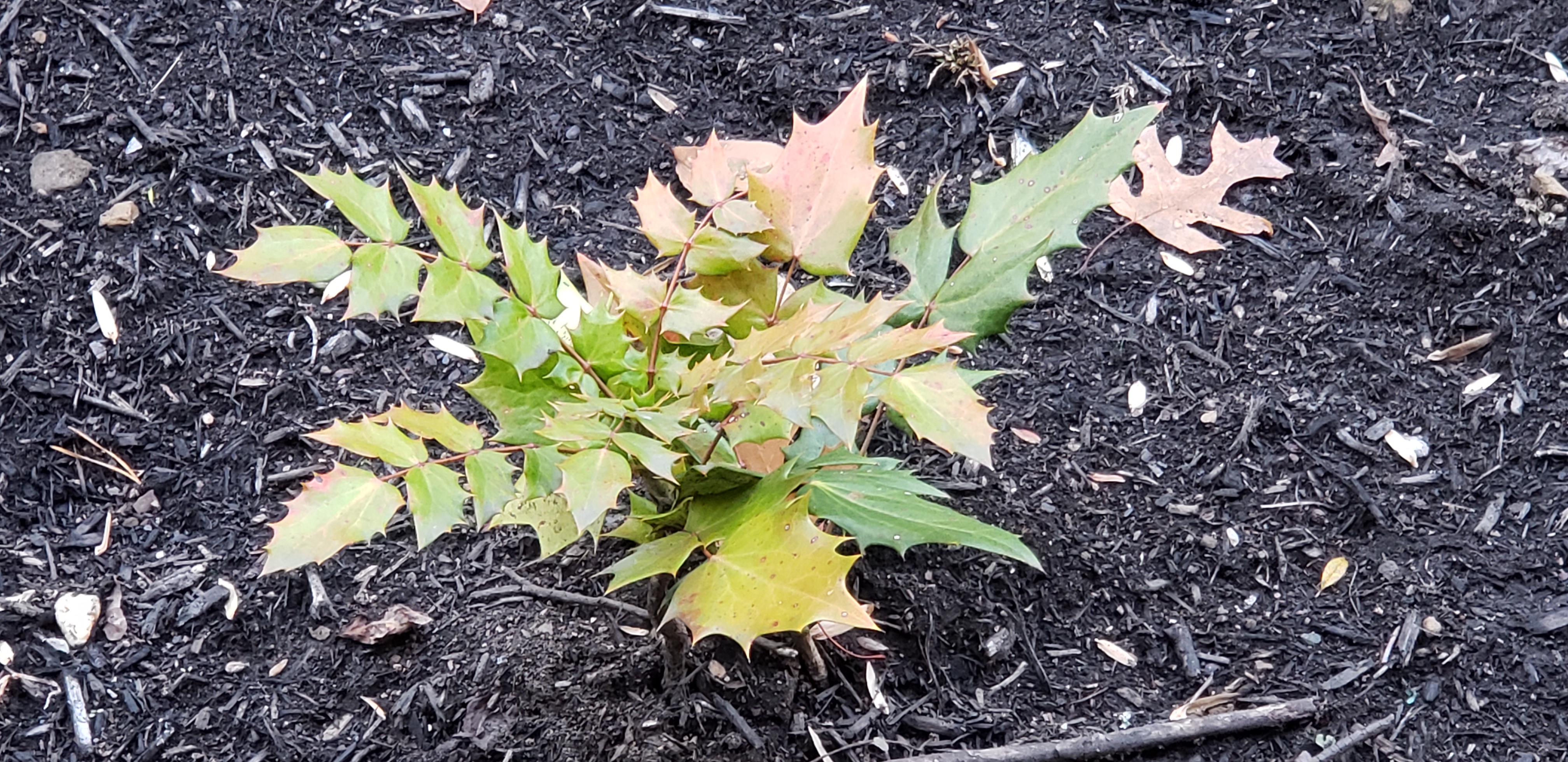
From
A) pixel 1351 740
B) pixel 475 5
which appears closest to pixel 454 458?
pixel 1351 740

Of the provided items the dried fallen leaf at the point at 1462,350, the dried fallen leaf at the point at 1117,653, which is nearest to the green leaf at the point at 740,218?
the dried fallen leaf at the point at 1117,653

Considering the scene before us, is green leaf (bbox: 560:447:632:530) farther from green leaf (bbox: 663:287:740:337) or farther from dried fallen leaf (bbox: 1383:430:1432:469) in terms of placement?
dried fallen leaf (bbox: 1383:430:1432:469)

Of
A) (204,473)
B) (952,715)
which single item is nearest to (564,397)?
(952,715)

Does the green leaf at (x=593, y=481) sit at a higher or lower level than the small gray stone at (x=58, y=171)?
higher

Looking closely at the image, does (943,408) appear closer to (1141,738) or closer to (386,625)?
(1141,738)

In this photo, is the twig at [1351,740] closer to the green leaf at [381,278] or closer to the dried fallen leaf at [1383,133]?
the dried fallen leaf at [1383,133]

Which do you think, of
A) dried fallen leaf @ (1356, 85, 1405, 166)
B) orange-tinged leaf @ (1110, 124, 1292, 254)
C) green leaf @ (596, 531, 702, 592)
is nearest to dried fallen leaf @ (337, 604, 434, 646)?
green leaf @ (596, 531, 702, 592)

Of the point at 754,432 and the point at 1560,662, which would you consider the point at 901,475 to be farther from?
the point at 1560,662
